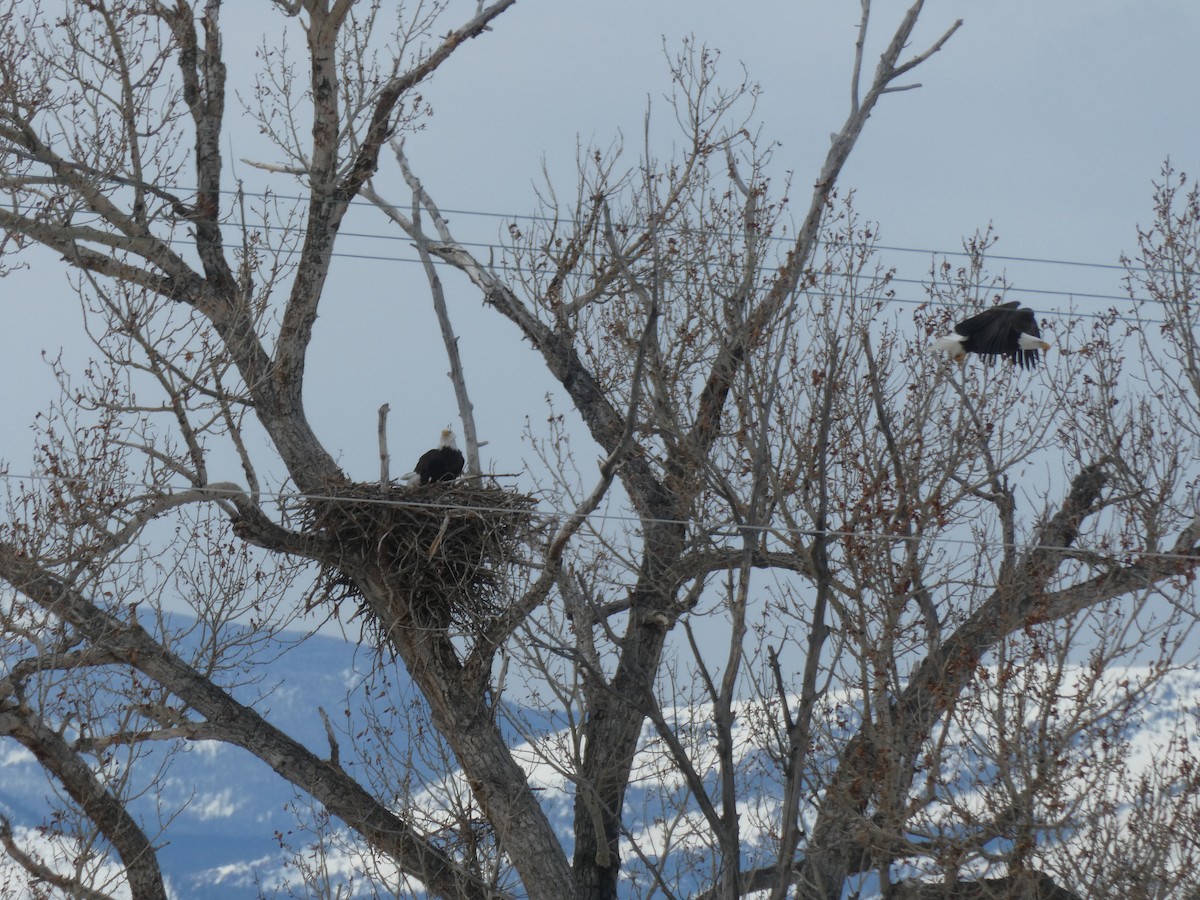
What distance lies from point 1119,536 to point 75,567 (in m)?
6.56

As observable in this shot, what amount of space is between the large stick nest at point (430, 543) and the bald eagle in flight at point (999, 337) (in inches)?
103

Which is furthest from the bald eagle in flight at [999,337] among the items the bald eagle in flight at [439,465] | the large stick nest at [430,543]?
the bald eagle in flight at [439,465]

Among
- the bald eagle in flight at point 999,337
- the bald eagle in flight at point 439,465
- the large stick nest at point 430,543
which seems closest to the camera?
the bald eagle in flight at point 999,337

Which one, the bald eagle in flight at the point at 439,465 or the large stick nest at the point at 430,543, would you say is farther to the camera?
the bald eagle in flight at the point at 439,465

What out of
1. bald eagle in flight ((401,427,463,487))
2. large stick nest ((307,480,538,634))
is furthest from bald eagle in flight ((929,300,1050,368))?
bald eagle in flight ((401,427,463,487))

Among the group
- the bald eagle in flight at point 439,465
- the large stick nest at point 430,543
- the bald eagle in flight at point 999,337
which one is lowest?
the large stick nest at point 430,543

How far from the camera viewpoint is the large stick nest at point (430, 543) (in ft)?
26.5

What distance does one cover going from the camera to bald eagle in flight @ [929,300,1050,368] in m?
7.51

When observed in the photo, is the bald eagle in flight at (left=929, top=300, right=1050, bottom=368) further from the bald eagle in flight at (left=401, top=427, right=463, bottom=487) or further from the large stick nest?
the bald eagle in flight at (left=401, top=427, right=463, bottom=487)

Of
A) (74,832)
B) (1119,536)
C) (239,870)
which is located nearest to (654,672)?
(1119,536)

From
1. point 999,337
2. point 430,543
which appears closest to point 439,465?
point 430,543

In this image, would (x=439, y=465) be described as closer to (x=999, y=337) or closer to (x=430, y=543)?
(x=430, y=543)

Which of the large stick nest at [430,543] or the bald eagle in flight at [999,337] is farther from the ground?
the bald eagle in flight at [999,337]

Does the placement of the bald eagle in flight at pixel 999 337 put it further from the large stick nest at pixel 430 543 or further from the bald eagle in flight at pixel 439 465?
the bald eagle in flight at pixel 439 465
